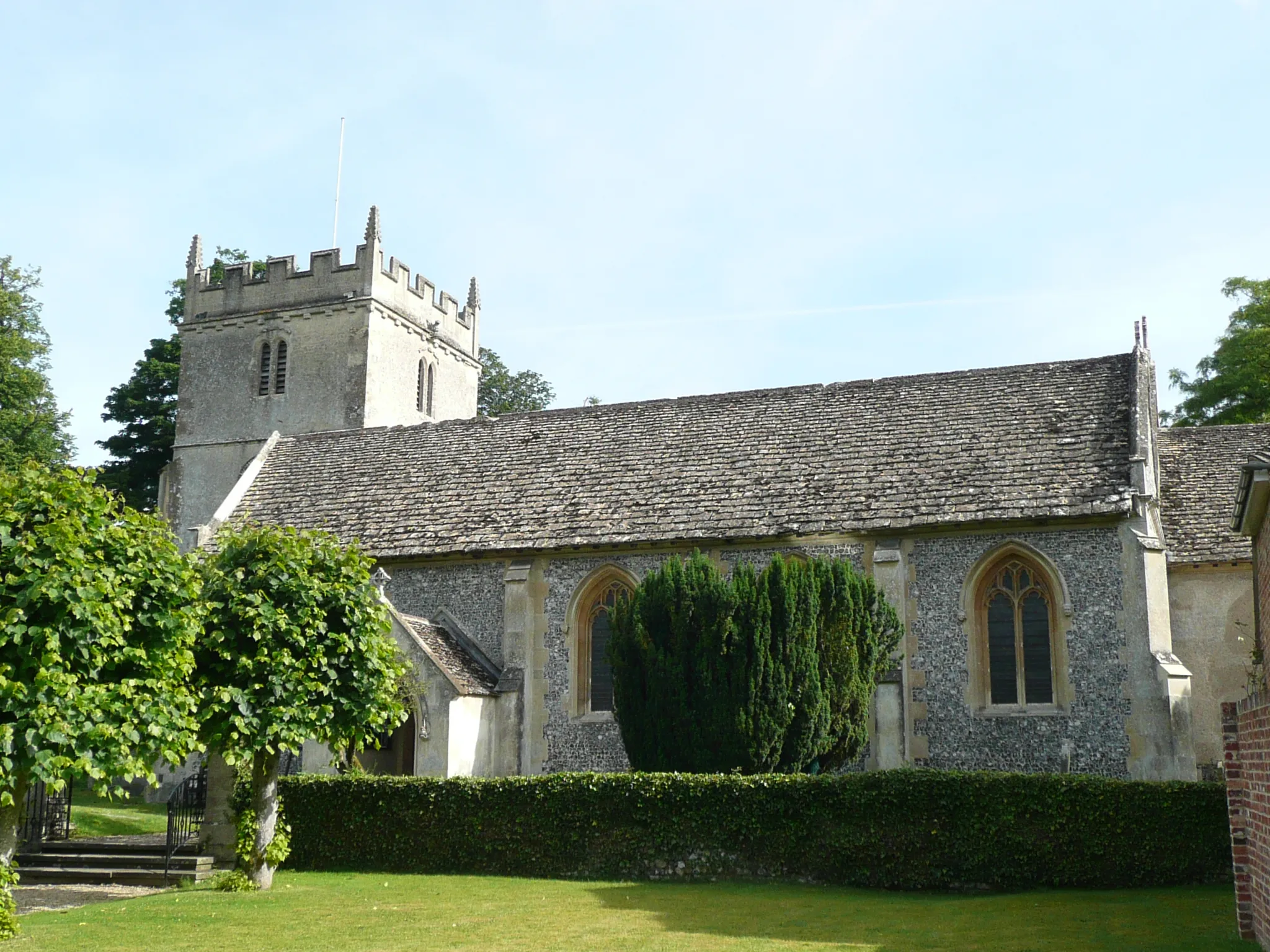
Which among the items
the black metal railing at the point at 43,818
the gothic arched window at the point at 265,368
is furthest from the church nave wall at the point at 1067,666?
the gothic arched window at the point at 265,368

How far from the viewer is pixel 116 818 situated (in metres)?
26.6

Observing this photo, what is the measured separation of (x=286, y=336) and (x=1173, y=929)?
30.9 metres

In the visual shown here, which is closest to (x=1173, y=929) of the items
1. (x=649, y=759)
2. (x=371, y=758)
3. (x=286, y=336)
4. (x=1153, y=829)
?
(x=1153, y=829)

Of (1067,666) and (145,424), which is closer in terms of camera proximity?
(1067,666)

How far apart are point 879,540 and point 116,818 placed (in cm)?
1706

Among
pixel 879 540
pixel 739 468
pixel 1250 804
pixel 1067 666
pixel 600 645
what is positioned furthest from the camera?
pixel 739 468

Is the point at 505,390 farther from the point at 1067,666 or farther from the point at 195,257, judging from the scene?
the point at 1067,666

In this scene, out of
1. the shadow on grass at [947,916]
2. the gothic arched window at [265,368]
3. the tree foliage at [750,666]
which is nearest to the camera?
the shadow on grass at [947,916]

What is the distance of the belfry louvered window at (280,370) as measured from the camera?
124ft

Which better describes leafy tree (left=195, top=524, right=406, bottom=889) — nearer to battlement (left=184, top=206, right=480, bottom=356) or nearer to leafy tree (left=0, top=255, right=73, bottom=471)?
battlement (left=184, top=206, right=480, bottom=356)

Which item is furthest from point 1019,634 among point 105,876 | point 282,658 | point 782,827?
point 105,876

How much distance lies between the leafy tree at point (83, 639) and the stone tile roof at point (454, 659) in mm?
8095

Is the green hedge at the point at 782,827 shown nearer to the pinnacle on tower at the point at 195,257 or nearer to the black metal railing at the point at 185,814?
the black metal railing at the point at 185,814

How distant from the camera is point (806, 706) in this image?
2027cm
